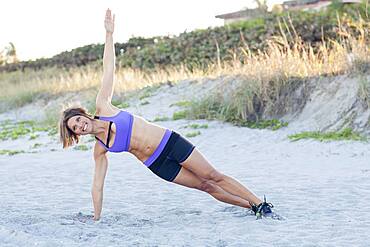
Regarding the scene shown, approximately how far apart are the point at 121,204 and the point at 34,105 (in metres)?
21.3

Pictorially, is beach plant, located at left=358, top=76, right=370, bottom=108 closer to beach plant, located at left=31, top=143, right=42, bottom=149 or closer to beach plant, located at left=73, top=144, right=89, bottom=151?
beach plant, located at left=73, top=144, right=89, bottom=151

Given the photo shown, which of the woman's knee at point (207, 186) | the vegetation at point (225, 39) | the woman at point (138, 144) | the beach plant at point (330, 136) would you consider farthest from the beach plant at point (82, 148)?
the vegetation at point (225, 39)

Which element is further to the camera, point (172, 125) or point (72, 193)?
point (172, 125)

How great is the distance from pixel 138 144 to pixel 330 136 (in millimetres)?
6848

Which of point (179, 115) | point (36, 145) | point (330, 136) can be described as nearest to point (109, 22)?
point (330, 136)

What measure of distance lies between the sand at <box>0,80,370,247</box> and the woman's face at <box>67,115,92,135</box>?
0.85 m

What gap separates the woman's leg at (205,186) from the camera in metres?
6.62

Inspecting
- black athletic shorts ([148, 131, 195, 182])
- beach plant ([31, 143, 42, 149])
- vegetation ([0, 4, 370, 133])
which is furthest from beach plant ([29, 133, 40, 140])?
black athletic shorts ([148, 131, 195, 182])

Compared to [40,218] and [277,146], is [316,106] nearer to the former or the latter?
[277,146]

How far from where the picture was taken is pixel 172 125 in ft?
53.1

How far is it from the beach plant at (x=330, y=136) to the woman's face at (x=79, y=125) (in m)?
6.75

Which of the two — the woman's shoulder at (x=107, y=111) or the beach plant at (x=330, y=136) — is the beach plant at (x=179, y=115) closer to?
the beach plant at (x=330, y=136)

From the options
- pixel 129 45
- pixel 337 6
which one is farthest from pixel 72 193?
pixel 129 45

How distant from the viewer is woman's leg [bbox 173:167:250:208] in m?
6.62
